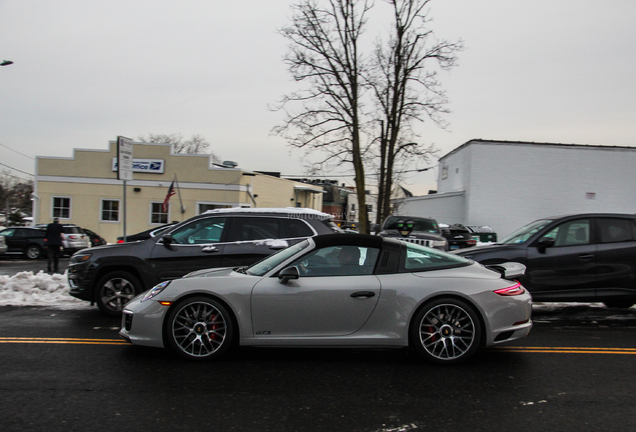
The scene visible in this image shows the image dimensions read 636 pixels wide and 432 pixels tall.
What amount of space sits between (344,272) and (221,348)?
1.48 metres

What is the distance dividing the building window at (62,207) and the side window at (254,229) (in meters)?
24.4

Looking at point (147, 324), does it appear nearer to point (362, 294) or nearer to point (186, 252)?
point (362, 294)

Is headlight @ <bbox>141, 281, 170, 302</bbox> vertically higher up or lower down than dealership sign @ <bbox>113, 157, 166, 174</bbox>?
lower down

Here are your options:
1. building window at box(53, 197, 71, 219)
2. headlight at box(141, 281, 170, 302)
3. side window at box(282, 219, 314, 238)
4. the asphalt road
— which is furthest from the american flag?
headlight at box(141, 281, 170, 302)

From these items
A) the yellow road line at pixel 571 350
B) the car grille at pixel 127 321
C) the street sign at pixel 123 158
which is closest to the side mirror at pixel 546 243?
the yellow road line at pixel 571 350

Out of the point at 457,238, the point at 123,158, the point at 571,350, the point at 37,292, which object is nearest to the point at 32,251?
the point at 37,292

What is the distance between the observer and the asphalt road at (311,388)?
12.4ft

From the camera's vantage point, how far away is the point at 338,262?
541 centimetres

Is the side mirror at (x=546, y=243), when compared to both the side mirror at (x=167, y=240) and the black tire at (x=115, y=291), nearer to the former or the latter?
the side mirror at (x=167, y=240)

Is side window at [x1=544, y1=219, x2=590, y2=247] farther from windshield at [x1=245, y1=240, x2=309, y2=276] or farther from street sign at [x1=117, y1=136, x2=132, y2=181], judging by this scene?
street sign at [x1=117, y1=136, x2=132, y2=181]

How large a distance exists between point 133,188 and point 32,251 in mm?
7554

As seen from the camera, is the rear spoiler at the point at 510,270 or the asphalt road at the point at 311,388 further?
the rear spoiler at the point at 510,270

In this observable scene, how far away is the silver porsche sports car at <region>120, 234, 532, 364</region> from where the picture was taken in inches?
203

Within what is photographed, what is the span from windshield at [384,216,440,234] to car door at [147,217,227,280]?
9.29 metres
